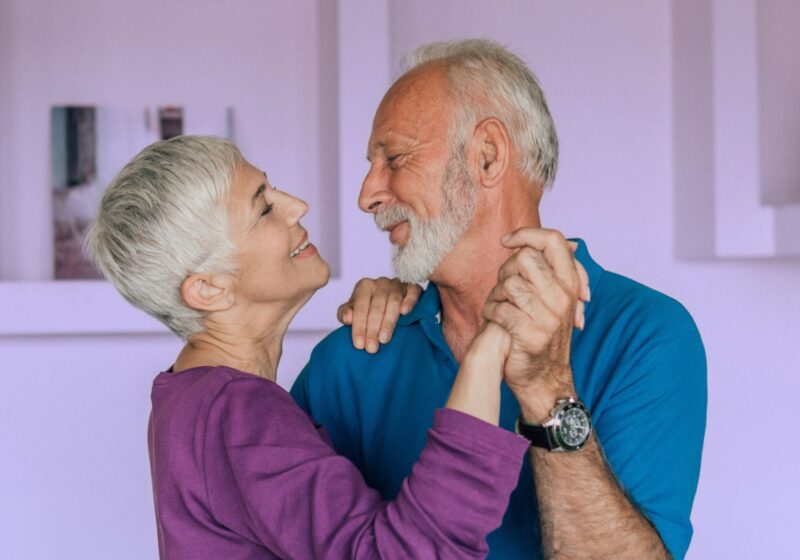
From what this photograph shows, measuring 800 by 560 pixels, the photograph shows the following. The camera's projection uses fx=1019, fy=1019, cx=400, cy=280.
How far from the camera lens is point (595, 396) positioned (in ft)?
4.55

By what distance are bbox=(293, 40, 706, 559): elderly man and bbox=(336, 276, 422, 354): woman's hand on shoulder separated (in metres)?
0.02

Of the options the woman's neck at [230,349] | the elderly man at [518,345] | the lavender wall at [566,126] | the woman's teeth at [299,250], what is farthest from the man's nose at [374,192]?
the lavender wall at [566,126]

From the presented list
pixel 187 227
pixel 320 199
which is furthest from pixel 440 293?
pixel 320 199

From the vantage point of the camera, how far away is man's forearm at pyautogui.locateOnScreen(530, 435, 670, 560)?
1195 millimetres

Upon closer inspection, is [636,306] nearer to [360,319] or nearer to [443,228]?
[443,228]

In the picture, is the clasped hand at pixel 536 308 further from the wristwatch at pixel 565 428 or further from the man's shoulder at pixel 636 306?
the man's shoulder at pixel 636 306

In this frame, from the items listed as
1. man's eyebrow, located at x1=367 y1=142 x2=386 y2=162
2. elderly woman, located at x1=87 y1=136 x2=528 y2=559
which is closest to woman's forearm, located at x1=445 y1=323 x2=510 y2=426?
elderly woman, located at x1=87 y1=136 x2=528 y2=559

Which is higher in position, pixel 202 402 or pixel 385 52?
pixel 385 52

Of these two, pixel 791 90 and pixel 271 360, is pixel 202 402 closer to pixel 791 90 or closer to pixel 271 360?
pixel 271 360

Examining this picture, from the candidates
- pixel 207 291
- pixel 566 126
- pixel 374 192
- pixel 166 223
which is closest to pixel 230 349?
pixel 207 291

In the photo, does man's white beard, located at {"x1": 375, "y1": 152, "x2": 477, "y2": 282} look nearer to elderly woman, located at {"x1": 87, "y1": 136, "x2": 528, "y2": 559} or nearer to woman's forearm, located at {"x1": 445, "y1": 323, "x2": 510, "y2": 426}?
elderly woman, located at {"x1": 87, "y1": 136, "x2": 528, "y2": 559}

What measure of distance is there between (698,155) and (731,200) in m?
0.18

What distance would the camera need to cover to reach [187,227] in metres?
1.32

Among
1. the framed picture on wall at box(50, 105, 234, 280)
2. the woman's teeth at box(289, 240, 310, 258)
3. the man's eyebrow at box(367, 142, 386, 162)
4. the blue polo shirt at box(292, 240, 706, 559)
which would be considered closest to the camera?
the blue polo shirt at box(292, 240, 706, 559)
